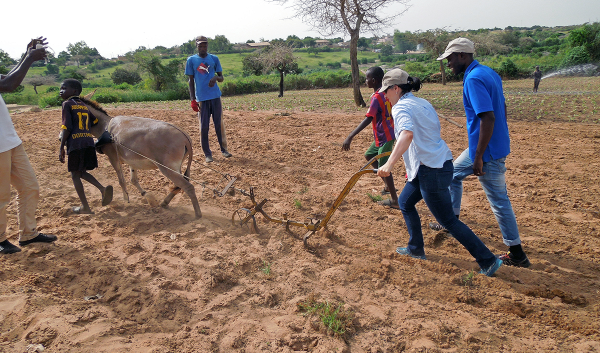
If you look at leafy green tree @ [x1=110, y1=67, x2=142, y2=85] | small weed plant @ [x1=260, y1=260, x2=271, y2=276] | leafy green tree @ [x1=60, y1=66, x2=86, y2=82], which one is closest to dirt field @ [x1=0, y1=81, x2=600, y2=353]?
small weed plant @ [x1=260, y1=260, x2=271, y2=276]

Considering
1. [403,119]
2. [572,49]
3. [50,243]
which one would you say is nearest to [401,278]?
[403,119]

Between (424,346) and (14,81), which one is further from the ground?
(14,81)

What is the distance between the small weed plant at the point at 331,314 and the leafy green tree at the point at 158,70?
34685 mm

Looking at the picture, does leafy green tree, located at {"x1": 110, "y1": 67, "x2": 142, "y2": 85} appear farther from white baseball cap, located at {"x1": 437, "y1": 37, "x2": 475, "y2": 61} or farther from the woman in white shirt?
the woman in white shirt

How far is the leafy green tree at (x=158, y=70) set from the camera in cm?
3431

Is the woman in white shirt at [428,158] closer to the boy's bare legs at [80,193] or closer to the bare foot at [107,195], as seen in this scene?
the bare foot at [107,195]

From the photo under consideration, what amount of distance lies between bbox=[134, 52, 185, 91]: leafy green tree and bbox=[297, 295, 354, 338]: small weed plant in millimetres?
34685

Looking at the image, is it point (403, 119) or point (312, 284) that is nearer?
point (403, 119)

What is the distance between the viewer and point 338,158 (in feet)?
26.1

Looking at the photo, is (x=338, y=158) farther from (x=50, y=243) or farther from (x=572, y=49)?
(x=572, y=49)

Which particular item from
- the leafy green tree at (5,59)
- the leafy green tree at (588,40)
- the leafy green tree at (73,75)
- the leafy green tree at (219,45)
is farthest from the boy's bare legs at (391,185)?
the leafy green tree at (219,45)

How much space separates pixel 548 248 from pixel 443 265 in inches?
59.1

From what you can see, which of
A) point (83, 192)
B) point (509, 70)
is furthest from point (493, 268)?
point (509, 70)

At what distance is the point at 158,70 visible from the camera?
113ft
